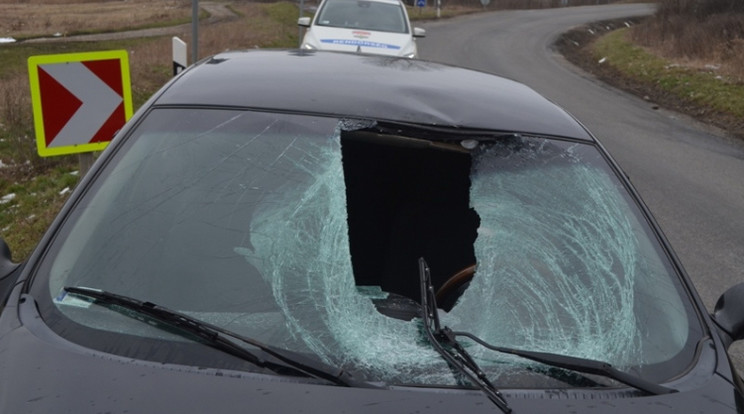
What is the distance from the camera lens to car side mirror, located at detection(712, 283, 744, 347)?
2.40m

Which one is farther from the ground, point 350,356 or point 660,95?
point 350,356

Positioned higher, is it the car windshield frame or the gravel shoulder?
the car windshield frame

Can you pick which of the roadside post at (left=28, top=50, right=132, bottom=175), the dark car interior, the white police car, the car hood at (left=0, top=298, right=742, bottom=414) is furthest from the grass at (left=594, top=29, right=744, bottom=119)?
the car hood at (left=0, top=298, right=742, bottom=414)

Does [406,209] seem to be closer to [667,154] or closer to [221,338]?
[221,338]

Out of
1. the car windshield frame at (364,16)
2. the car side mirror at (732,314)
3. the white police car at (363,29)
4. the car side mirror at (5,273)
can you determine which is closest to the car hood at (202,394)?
the car side mirror at (5,273)

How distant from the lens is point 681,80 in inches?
739

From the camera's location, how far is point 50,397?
1806 millimetres

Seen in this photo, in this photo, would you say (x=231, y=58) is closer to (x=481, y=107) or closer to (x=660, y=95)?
(x=481, y=107)

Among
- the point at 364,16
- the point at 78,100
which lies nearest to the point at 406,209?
the point at 78,100

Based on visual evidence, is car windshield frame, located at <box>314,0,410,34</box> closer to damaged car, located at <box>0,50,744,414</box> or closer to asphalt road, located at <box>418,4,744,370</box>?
asphalt road, located at <box>418,4,744,370</box>

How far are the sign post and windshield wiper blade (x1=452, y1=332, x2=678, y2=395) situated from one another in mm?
4139

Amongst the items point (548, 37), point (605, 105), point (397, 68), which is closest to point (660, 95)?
point (605, 105)

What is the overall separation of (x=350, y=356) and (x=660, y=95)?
17.5 meters

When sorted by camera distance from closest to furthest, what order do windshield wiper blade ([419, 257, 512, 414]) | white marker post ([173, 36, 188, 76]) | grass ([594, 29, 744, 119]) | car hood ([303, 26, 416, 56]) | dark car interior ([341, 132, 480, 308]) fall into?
windshield wiper blade ([419, 257, 512, 414]), dark car interior ([341, 132, 480, 308]), white marker post ([173, 36, 188, 76]), car hood ([303, 26, 416, 56]), grass ([594, 29, 744, 119])
